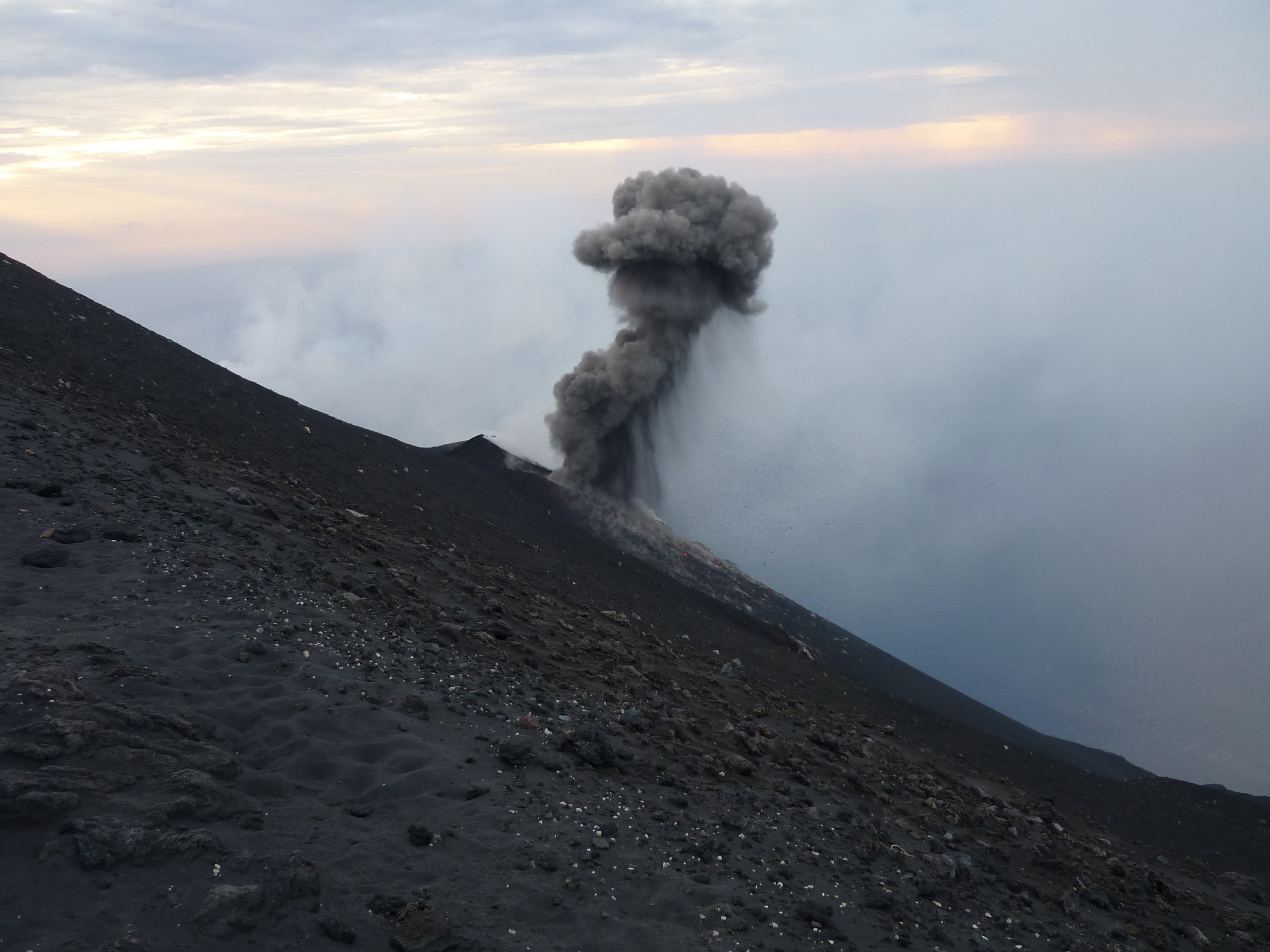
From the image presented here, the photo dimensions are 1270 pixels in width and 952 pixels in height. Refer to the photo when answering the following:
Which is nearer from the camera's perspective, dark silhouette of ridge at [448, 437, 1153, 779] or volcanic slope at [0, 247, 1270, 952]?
volcanic slope at [0, 247, 1270, 952]

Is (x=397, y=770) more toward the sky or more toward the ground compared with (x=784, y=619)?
more toward the ground

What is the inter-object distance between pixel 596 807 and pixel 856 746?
9.27 m

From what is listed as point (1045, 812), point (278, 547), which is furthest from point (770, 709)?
point (278, 547)

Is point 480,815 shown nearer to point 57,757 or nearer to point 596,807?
point 596,807

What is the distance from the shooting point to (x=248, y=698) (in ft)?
31.7

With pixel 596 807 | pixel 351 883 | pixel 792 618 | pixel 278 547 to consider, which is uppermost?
pixel 792 618

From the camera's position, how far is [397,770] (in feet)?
30.3

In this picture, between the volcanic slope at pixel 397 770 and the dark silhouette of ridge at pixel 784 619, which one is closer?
the volcanic slope at pixel 397 770

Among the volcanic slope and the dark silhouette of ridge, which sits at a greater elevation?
the dark silhouette of ridge

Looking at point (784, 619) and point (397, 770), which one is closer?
point (397, 770)

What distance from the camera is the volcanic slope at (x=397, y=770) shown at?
7027 mm

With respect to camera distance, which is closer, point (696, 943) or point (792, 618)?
point (696, 943)

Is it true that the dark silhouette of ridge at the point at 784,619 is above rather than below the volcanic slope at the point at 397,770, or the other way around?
above

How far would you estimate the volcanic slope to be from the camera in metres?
7.03
